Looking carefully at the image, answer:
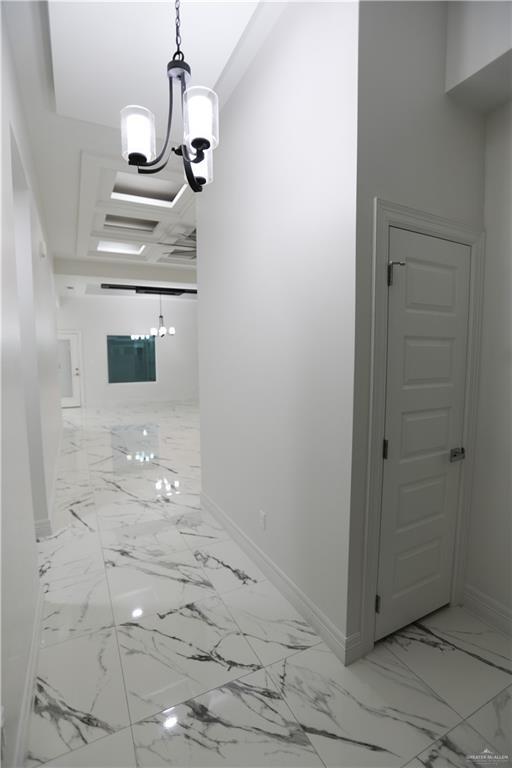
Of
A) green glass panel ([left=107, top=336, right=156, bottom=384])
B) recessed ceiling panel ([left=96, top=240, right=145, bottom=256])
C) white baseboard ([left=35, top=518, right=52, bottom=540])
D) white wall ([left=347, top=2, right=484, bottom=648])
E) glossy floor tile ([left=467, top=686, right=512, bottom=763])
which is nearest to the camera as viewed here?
glossy floor tile ([left=467, top=686, right=512, bottom=763])

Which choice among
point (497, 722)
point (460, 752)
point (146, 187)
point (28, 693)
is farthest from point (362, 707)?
point (146, 187)

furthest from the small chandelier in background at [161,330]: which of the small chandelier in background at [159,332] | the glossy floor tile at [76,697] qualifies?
the glossy floor tile at [76,697]

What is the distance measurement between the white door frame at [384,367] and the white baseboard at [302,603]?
0.26 feet

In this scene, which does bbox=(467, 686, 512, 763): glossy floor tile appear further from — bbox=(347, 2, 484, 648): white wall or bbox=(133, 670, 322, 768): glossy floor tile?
bbox=(133, 670, 322, 768): glossy floor tile

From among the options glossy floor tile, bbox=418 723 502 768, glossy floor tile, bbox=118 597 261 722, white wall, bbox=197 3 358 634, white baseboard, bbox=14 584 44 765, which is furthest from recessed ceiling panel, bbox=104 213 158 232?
glossy floor tile, bbox=418 723 502 768

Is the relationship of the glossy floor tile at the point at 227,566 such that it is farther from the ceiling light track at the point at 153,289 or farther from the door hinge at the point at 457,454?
the ceiling light track at the point at 153,289

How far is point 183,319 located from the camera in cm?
1061

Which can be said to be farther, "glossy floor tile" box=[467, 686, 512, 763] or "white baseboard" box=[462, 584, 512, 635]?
"white baseboard" box=[462, 584, 512, 635]

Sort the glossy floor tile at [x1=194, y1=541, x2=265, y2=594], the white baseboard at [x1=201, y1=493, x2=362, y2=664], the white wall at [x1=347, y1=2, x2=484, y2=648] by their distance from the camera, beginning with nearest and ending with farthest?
the white wall at [x1=347, y1=2, x2=484, y2=648], the white baseboard at [x1=201, y1=493, x2=362, y2=664], the glossy floor tile at [x1=194, y1=541, x2=265, y2=594]

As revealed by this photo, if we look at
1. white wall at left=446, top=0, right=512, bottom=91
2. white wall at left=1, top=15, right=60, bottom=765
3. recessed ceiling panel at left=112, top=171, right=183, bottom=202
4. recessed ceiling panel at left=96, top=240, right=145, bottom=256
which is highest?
recessed ceiling panel at left=112, top=171, right=183, bottom=202

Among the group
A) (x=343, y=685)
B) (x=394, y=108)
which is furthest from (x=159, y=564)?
(x=394, y=108)

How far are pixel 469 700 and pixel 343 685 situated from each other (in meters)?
0.54

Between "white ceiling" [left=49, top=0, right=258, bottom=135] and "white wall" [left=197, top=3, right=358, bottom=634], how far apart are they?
12.4 inches

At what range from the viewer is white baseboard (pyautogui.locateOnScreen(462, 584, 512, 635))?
6.55ft
